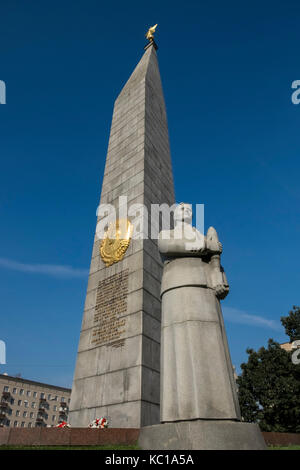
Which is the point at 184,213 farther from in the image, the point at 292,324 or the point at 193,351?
the point at 292,324

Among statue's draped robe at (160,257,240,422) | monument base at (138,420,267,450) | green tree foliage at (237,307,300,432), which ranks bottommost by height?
monument base at (138,420,267,450)

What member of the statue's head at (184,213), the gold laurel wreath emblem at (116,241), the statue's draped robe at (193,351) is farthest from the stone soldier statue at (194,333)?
the gold laurel wreath emblem at (116,241)

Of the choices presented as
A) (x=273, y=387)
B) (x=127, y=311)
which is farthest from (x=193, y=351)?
(x=273, y=387)

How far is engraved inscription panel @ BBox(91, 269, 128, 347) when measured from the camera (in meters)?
11.5

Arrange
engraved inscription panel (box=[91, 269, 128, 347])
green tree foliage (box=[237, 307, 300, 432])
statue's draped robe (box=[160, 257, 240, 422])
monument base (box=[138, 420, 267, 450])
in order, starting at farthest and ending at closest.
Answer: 1. green tree foliage (box=[237, 307, 300, 432])
2. engraved inscription panel (box=[91, 269, 128, 347])
3. statue's draped robe (box=[160, 257, 240, 422])
4. monument base (box=[138, 420, 267, 450])

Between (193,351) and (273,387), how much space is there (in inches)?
788

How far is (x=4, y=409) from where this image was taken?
6359cm

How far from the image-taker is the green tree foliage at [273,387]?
20.7 m

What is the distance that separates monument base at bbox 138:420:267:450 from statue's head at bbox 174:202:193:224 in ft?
13.3

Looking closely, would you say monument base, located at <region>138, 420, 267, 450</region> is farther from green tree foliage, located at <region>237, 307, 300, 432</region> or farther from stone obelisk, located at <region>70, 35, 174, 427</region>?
green tree foliage, located at <region>237, 307, 300, 432</region>

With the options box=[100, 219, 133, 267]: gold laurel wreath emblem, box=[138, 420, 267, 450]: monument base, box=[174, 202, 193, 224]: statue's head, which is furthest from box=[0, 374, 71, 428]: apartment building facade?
box=[138, 420, 267, 450]: monument base

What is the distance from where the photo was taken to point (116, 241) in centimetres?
1398

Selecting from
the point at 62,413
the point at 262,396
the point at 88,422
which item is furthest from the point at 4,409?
the point at 88,422

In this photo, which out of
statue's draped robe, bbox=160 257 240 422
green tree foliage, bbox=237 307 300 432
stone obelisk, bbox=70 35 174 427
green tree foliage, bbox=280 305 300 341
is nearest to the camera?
statue's draped robe, bbox=160 257 240 422
